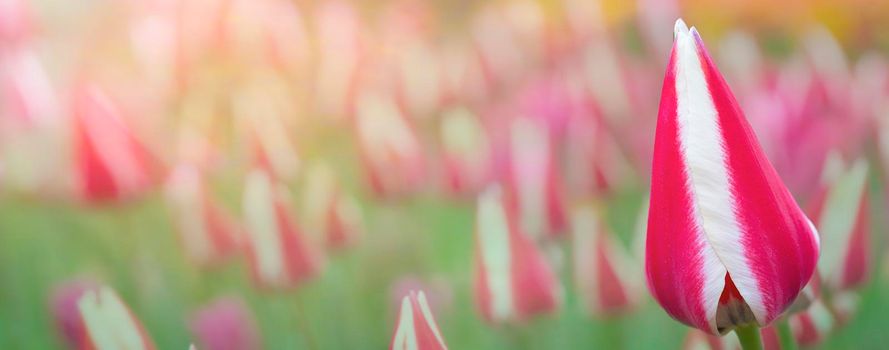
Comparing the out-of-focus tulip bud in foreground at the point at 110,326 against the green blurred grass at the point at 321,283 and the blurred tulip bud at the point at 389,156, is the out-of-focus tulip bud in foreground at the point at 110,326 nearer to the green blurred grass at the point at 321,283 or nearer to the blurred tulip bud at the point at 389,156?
the green blurred grass at the point at 321,283

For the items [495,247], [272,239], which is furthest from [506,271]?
[272,239]

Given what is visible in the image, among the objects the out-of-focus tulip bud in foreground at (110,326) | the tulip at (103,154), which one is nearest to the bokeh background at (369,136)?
the tulip at (103,154)

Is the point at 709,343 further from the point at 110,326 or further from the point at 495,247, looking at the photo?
the point at 110,326

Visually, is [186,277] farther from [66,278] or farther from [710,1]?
[710,1]

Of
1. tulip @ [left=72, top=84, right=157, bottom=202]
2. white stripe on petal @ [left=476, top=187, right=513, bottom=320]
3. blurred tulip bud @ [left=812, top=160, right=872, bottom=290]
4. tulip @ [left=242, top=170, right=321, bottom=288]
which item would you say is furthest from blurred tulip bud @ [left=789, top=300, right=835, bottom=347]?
tulip @ [left=72, top=84, right=157, bottom=202]

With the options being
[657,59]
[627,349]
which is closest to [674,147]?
[627,349]

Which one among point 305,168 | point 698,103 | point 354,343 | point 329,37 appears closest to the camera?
point 698,103

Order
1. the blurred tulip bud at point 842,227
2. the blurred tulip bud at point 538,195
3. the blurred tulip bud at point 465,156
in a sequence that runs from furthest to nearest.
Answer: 1. the blurred tulip bud at point 465,156
2. the blurred tulip bud at point 538,195
3. the blurred tulip bud at point 842,227
